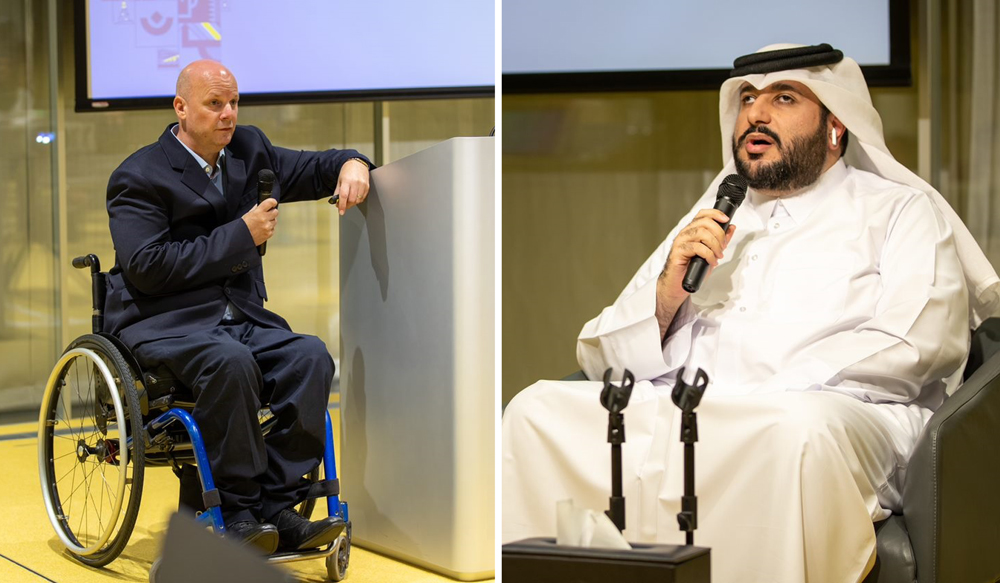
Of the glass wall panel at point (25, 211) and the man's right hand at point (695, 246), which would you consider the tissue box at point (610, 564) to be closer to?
the man's right hand at point (695, 246)

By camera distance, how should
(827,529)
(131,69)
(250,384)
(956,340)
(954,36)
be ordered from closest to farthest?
1. (827,529)
2. (956,340)
3. (250,384)
4. (954,36)
5. (131,69)

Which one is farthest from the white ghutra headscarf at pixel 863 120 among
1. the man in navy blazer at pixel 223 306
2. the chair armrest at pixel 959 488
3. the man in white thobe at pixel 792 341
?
the man in navy blazer at pixel 223 306

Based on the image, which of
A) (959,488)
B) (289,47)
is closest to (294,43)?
(289,47)

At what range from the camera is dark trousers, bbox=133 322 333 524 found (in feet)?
6.85

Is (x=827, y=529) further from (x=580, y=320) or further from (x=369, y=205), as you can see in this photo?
(x=580, y=320)

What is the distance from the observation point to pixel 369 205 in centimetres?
235

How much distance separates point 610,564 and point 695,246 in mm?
865

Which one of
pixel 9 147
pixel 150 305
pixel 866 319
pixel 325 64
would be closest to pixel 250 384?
pixel 150 305

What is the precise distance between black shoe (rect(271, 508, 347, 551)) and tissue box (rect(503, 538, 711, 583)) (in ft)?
4.54

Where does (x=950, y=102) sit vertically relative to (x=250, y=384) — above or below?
above

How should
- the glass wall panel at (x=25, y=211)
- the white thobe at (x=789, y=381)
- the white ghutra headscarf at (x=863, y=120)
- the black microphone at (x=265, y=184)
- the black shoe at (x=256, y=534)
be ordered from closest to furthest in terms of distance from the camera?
the white thobe at (x=789, y=381)
the white ghutra headscarf at (x=863, y=120)
the black shoe at (x=256, y=534)
the black microphone at (x=265, y=184)
the glass wall panel at (x=25, y=211)

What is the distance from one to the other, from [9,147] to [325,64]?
1588 mm

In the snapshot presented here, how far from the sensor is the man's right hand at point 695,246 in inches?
59.6

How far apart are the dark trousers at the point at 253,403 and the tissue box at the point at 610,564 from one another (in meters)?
1.43
